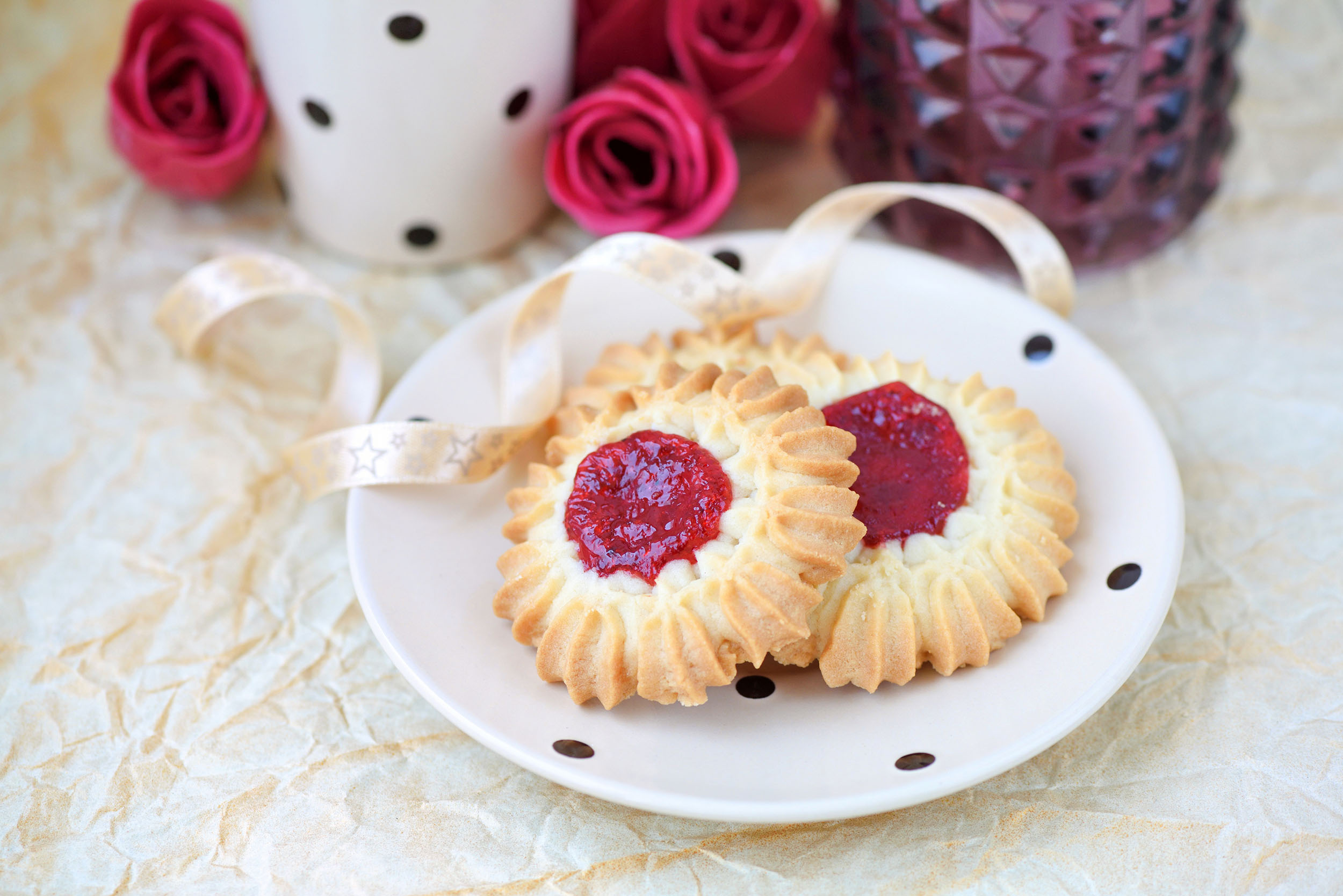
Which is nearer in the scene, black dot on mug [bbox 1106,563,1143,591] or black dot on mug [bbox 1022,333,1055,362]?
black dot on mug [bbox 1106,563,1143,591]

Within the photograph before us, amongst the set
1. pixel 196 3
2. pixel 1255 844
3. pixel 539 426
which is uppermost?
pixel 196 3

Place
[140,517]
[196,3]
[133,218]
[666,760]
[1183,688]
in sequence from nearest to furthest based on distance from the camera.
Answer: [666,760] → [1183,688] → [140,517] → [196,3] → [133,218]

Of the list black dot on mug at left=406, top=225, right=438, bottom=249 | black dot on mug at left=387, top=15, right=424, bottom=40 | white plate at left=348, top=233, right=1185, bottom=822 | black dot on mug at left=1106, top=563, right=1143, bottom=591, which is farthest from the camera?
black dot on mug at left=406, top=225, right=438, bottom=249

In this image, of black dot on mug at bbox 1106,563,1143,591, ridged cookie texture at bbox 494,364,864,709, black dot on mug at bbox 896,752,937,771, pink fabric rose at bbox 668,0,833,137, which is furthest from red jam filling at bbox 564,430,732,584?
pink fabric rose at bbox 668,0,833,137

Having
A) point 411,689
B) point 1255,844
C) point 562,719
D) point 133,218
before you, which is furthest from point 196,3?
point 1255,844

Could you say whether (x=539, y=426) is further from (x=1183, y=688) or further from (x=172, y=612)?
(x=1183, y=688)

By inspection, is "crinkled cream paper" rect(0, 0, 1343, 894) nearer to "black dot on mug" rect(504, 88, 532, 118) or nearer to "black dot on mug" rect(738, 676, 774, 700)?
"black dot on mug" rect(738, 676, 774, 700)

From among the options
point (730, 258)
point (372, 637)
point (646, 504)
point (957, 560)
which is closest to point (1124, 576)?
point (957, 560)
